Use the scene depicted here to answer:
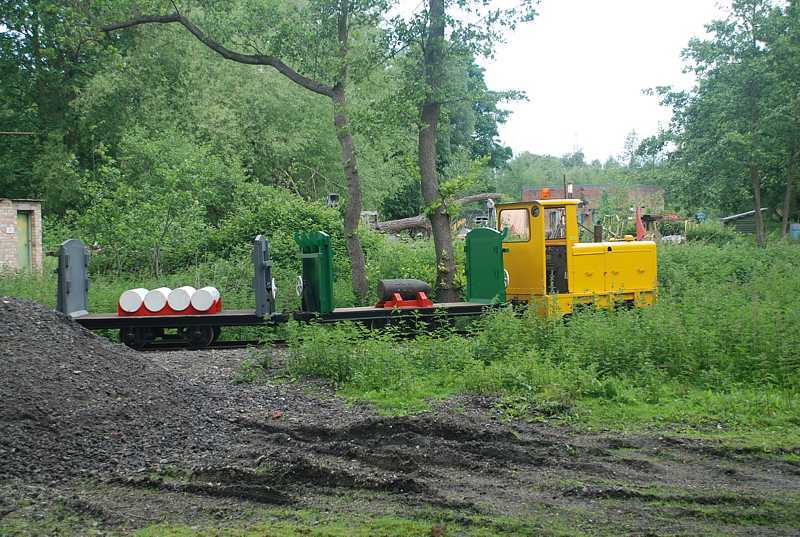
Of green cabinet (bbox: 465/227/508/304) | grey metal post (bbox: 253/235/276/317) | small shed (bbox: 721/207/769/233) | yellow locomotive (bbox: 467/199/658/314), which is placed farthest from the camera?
small shed (bbox: 721/207/769/233)

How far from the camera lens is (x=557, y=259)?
55.9ft

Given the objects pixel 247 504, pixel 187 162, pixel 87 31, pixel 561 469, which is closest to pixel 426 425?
pixel 561 469

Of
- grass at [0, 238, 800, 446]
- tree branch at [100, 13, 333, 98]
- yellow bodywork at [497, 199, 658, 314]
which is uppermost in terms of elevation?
tree branch at [100, 13, 333, 98]

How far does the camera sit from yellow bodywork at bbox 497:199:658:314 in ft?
55.5

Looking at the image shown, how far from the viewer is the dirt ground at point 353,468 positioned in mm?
6090

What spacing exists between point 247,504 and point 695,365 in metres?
7.07

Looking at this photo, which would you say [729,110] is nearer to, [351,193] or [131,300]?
[351,193]

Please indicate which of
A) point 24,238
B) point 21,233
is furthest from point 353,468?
point 24,238

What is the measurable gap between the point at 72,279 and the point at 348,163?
6.29 meters

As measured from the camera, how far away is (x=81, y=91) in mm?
35688

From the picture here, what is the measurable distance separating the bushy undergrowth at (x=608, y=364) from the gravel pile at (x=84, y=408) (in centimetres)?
221

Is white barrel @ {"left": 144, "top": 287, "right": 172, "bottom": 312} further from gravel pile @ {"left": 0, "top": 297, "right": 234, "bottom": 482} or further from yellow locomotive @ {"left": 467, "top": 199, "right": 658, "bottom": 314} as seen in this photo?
yellow locomotive @ {"left": 467, "top": 199, "right": 658, "bottom": 314}

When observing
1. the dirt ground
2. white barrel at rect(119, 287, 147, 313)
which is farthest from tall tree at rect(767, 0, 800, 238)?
the dirt ground

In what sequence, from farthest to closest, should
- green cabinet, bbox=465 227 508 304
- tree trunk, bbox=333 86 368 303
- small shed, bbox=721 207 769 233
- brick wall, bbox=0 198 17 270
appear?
small shed, bbox=721 207 769 233 → brick wall, bbox=0 198 17 270 → tree trunk, bbox=333 86 368 303 → green cabinet, bbox=465 227 508 304
